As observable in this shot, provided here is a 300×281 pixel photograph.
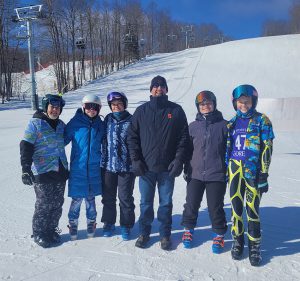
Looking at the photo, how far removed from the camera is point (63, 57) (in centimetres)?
3162

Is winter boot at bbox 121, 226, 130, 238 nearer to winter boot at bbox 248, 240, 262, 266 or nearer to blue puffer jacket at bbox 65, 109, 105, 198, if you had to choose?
blue puffer jacket at bbox 65, 109, 105, 198

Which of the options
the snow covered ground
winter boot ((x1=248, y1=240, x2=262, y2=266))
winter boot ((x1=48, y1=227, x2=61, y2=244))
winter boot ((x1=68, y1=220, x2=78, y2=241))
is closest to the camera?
the snow covered ground

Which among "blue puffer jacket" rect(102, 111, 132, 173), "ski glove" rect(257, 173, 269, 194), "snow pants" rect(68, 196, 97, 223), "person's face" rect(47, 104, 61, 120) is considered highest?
"person's face" rect(47, 104, 61, 120)

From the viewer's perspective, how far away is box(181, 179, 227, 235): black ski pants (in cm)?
321

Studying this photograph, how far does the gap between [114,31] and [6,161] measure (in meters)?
37.2

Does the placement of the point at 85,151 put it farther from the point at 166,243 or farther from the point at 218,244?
the point at 218,244

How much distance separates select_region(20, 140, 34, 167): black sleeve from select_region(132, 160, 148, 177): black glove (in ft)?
3.26

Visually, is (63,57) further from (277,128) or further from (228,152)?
(228,152)

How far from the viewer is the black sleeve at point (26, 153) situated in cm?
312

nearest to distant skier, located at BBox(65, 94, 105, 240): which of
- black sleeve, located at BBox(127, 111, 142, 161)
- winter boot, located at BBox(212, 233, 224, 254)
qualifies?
black sleeve, located at BBox(127, 111, 142, 161)

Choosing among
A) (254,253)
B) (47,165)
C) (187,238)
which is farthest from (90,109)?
(254,253)

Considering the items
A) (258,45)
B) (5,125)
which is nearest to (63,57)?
(258,45)

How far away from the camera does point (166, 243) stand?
130 inches

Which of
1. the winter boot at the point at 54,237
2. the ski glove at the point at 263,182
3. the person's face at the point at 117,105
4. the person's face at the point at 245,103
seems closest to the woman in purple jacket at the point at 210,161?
the person's face at the point at 245,103
